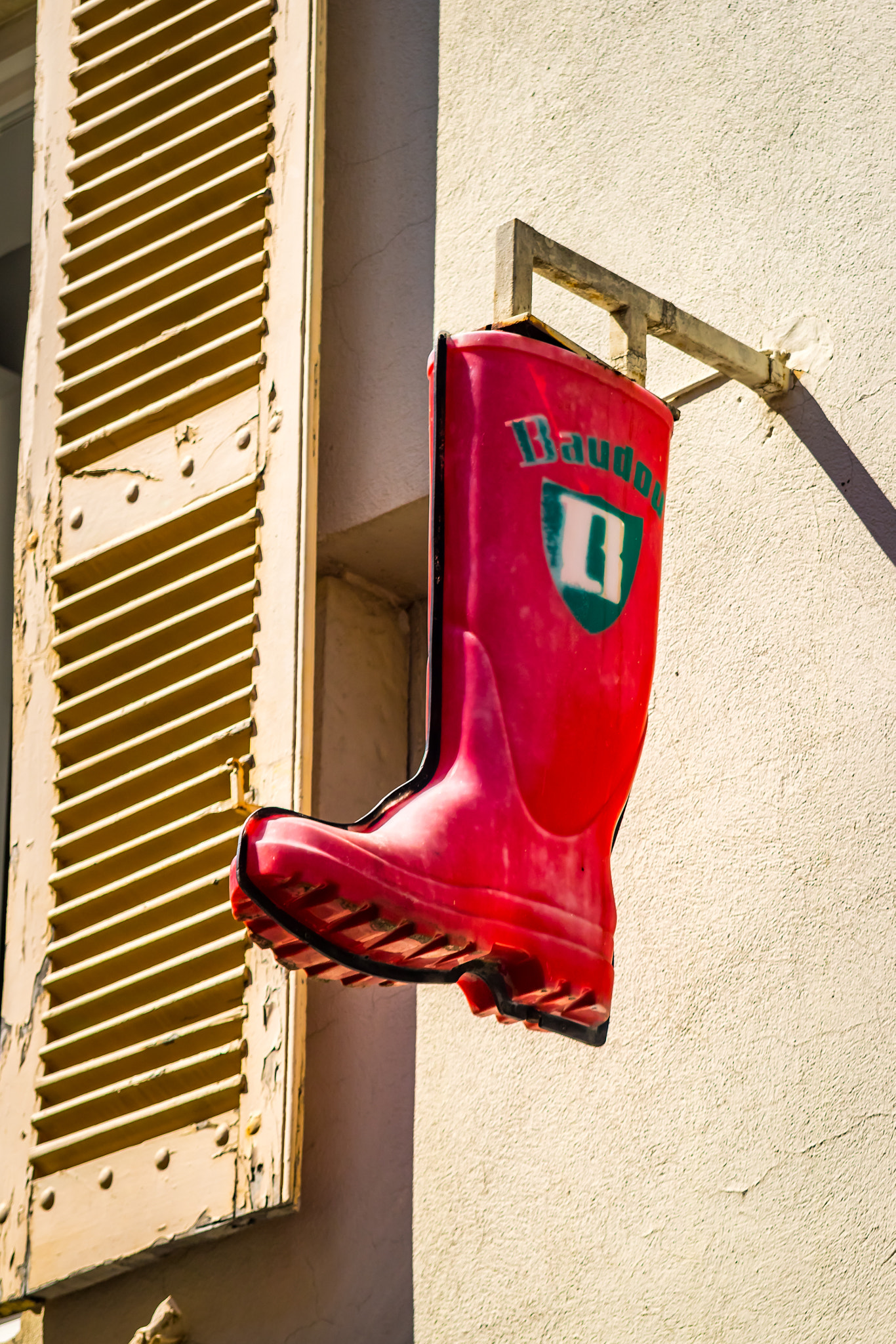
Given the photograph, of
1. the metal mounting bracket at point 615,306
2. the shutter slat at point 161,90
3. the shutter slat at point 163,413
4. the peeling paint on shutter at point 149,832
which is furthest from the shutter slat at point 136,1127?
the shutter slat at point 161,90

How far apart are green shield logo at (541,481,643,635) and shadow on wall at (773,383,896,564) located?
1.94ft

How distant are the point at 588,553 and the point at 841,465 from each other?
2.35ft

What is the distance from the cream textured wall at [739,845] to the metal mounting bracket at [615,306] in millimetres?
212

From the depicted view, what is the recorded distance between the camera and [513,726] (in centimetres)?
213

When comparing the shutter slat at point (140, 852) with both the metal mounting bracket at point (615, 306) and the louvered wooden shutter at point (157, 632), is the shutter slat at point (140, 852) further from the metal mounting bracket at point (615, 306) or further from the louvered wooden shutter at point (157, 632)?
the metal mounting bracket at point (615, 306)

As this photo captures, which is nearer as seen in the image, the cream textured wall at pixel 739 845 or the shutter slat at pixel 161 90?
the cream textured wall at pixel 739 845

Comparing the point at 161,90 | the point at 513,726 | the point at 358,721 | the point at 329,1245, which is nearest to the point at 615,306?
the point at 513,726

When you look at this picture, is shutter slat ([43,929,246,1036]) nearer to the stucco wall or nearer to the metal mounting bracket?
the stucco wall

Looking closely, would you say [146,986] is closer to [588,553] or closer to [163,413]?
[163,413]

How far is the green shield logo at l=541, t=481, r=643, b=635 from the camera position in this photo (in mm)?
2180

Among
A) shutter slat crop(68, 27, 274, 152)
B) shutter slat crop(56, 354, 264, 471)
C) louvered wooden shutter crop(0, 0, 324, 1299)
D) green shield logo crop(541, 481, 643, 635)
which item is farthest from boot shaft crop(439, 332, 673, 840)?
shutter slat crop(68, 27, 274, 152)

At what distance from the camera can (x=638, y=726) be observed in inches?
88.7

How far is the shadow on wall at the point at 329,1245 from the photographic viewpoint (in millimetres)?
3088

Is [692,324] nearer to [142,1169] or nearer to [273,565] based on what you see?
[273,565]
